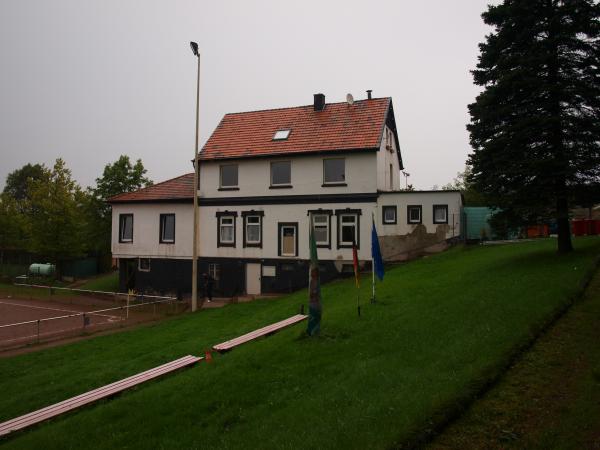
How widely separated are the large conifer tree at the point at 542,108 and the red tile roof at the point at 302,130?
29.9 feet

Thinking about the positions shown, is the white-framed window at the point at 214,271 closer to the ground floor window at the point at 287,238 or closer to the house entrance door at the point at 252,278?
the house entrance door at the point at 252,278

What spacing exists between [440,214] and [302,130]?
9882 millimetres

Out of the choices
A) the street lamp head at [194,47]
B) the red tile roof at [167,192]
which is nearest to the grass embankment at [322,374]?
the street lamp head at [194,47]

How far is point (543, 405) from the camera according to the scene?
6.46 m

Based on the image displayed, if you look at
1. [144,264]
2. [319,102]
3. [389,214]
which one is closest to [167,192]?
[144,264]

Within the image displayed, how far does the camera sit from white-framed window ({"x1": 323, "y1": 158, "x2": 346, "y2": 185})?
1026 inches

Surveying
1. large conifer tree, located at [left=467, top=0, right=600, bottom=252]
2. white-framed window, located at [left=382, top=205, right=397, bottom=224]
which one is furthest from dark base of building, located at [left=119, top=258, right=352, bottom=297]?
large conifer tree, located at [left=467, top=0, right=600, bottom=252]

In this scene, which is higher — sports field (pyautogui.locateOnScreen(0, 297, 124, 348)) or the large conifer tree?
the large conifer tree

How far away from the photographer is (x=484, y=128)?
57.3 ft

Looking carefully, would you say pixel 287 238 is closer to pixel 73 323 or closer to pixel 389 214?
pixel 389 214

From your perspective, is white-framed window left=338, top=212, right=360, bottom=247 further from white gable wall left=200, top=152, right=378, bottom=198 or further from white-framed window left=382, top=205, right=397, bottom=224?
white-framed window left=382, top=205, right=397, bottom=224

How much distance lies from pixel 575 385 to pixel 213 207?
24134 millimetres

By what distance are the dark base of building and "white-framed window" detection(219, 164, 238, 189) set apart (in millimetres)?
4758

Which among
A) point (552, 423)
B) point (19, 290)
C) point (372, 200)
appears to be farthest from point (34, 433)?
point (19, 290)
